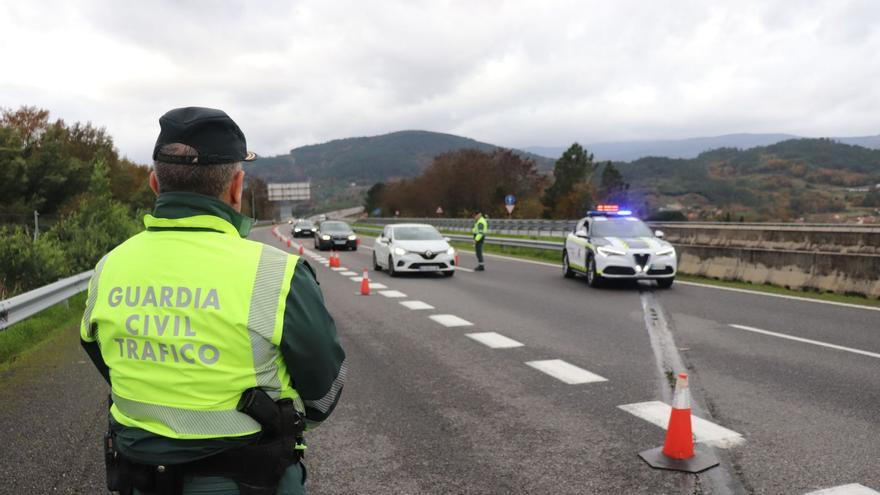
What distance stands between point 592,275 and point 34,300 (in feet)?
34.7

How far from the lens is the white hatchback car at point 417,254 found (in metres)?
17.7

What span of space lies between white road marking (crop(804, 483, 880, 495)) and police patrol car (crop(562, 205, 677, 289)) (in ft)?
34.6

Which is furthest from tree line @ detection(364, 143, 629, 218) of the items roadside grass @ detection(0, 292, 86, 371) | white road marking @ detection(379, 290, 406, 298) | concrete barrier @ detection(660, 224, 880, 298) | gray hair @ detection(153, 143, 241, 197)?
gray hair @ detection(153, 143, 241, 197)

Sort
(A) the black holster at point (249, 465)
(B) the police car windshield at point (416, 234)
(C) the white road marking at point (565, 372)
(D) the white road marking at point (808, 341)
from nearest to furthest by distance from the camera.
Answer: (A) the black holster at point (249, 465) → (C) the white road marking at point (565, 372) → (D) the white road marking at point (808, 341) → (B) the police car windshield at point (416, 234)

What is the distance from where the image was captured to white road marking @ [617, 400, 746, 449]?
4.75 meters

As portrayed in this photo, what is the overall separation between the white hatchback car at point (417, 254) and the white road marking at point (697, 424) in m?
12.2

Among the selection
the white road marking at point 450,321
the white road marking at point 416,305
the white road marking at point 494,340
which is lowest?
the white road marking at point 416,305

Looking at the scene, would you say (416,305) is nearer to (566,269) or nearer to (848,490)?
(566,269)

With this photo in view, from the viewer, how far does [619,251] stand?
1441cm

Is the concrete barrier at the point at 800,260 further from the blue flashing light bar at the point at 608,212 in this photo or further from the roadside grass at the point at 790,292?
the blue flashing light bar at the point at 608,212

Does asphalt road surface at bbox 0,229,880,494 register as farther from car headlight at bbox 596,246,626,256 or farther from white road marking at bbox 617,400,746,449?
car headlight at bbox 596,246,626,256

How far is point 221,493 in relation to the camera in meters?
1.81

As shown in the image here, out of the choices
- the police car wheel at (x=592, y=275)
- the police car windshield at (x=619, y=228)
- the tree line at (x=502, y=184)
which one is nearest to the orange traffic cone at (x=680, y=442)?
the police car wheel at (x=592, y=275)

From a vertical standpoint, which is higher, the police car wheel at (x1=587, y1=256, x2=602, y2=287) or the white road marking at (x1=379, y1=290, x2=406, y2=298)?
the police car wheel at (x1=587, y1=256, x2=602, y2=287)
